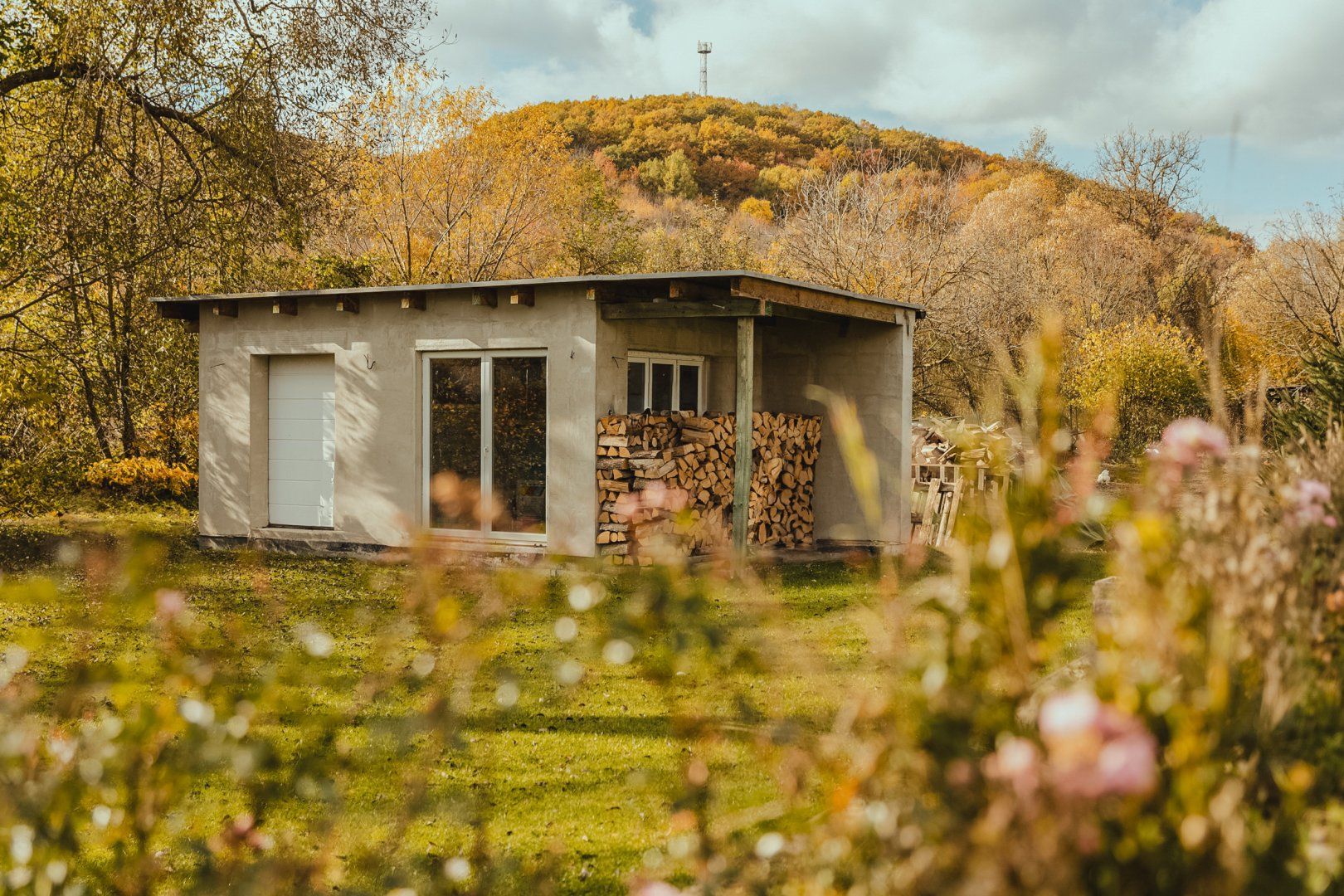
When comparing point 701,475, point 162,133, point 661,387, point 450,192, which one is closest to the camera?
point 701,475

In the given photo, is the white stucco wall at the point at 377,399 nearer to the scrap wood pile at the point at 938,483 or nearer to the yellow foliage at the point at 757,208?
the scrap wood pile at the point at 938,483

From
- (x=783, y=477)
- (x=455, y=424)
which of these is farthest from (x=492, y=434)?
(x=783, y=477)

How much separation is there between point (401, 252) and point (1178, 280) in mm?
19930

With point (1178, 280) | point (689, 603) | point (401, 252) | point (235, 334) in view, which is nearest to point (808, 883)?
point (689, 603)

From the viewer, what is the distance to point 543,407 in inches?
393

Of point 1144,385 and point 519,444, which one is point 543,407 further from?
point 1144,385

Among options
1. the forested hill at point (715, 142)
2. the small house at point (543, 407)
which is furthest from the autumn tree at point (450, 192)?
the forested hill at point (715, 142)

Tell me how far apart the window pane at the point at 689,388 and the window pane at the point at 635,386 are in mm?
714

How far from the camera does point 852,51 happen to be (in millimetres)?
50438

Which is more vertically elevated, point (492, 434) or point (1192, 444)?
point (1192, 444)

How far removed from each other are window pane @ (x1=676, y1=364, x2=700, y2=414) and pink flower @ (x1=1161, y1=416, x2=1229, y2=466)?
31.1 feet

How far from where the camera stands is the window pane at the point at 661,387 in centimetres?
1075

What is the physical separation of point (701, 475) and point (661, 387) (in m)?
1.01

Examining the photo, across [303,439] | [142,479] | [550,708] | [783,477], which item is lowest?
[550,708]
